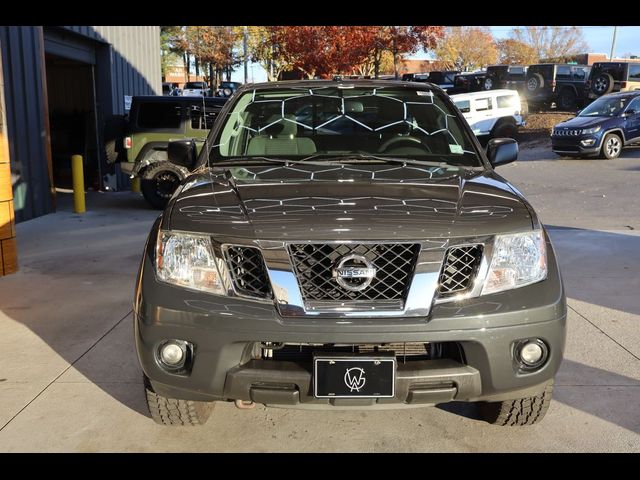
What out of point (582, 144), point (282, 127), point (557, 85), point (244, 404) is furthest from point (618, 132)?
point (244, 404)

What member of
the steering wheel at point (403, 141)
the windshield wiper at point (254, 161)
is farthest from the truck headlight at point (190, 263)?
the steering wheel at point (403, 141)

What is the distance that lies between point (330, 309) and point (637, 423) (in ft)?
6.08

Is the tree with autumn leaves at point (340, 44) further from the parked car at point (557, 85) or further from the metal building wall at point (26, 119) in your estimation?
the metal building wall at point (26, 119)

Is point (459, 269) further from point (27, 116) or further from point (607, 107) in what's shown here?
point (607, 107)

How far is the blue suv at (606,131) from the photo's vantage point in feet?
58.2

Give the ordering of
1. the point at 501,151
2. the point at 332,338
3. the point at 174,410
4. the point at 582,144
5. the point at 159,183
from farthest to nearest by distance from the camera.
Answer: the point at 582,144 < the point at 159,183 < the point at 501,151 < the point at 174,410 < the point at 332,338

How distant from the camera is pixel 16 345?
4707 mm

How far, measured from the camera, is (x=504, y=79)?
29.5 meters

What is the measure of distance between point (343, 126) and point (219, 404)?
186cm

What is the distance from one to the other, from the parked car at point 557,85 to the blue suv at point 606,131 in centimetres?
964

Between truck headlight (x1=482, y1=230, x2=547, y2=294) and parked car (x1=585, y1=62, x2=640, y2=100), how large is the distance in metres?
24.9

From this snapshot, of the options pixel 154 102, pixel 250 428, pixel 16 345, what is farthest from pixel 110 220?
pixel 250 428

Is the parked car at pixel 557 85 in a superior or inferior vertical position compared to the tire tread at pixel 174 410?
superior
